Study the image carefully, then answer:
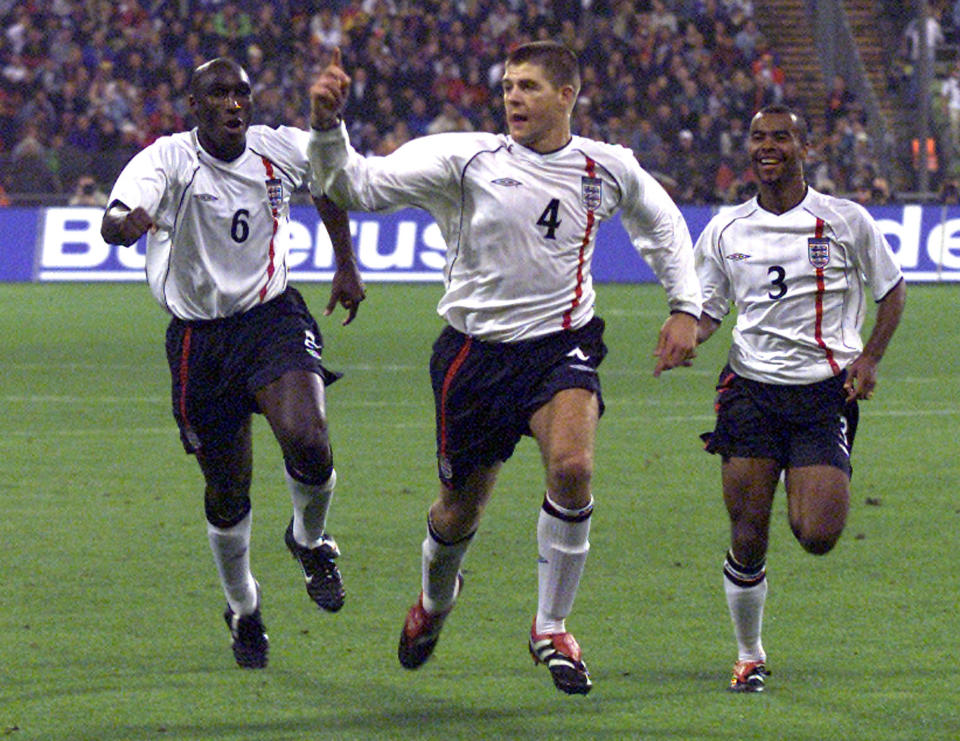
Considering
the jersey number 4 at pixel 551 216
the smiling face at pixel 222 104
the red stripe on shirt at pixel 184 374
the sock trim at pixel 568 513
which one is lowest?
the sock trim at pixel 568 513

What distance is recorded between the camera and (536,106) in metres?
6.25

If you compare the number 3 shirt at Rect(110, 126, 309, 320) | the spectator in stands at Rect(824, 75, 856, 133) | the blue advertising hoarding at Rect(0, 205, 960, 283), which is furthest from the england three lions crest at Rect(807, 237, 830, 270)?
the spectator in stands at Rect(824, 75, 856, 133)

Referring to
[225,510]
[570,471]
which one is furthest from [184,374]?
[570,471]

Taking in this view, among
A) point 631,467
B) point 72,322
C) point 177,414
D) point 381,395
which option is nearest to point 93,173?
point 72,322

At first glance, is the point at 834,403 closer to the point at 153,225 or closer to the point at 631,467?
the point at 153,225

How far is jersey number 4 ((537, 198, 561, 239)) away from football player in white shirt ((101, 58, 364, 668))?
933 millimetres

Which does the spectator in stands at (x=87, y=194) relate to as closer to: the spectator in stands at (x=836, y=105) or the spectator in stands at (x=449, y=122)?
the spectator in stands at (x=449, y=122)

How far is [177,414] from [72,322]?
1397 centimetres

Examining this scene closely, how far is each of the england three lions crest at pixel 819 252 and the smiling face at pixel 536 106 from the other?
3.20 feet

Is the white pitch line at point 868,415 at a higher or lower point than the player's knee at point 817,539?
lower

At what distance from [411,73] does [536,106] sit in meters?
24.0

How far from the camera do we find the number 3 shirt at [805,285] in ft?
21.8

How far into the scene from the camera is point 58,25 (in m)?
30.0

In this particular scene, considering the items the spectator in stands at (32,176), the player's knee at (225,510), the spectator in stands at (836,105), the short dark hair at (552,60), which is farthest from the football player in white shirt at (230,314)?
the spectator in stands at (836,105)
